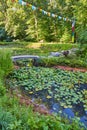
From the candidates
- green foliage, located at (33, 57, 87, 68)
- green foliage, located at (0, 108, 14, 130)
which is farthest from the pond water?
green foliage, located at (33, 57, 87, 68)

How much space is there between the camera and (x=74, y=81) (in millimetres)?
6754

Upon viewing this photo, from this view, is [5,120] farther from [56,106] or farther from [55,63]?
[55,63]

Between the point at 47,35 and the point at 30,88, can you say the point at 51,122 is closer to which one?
the point at 30,88

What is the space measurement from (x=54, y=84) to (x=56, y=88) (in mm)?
355

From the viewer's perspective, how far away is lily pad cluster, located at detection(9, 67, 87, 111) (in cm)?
542

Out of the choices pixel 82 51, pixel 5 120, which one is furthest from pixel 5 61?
pixel 82 51

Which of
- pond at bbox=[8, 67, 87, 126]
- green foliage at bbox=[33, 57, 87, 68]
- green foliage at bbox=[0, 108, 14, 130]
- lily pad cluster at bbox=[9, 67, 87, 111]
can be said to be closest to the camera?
green foliage at bbox=[0, 108, 14, 130]

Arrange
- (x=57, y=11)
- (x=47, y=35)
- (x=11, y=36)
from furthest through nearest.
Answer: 1. (x=11, y=36)
2. (x=47, y=35)
3. (x=57, y=11)

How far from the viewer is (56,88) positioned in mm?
6109

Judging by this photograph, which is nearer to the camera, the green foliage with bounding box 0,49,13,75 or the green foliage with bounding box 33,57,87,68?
the green foliage with bounding box 0,49,13,75

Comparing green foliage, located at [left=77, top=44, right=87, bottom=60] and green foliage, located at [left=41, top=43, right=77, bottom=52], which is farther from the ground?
green foliage, located at [left=77, top=44, right=87, bottom=60]

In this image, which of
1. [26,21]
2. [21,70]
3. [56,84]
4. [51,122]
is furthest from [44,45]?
[51,122]

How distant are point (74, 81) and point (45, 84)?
0.97m

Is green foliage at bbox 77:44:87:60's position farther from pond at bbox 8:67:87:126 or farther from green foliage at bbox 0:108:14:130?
green foliage at bbox 0:108:14:130
